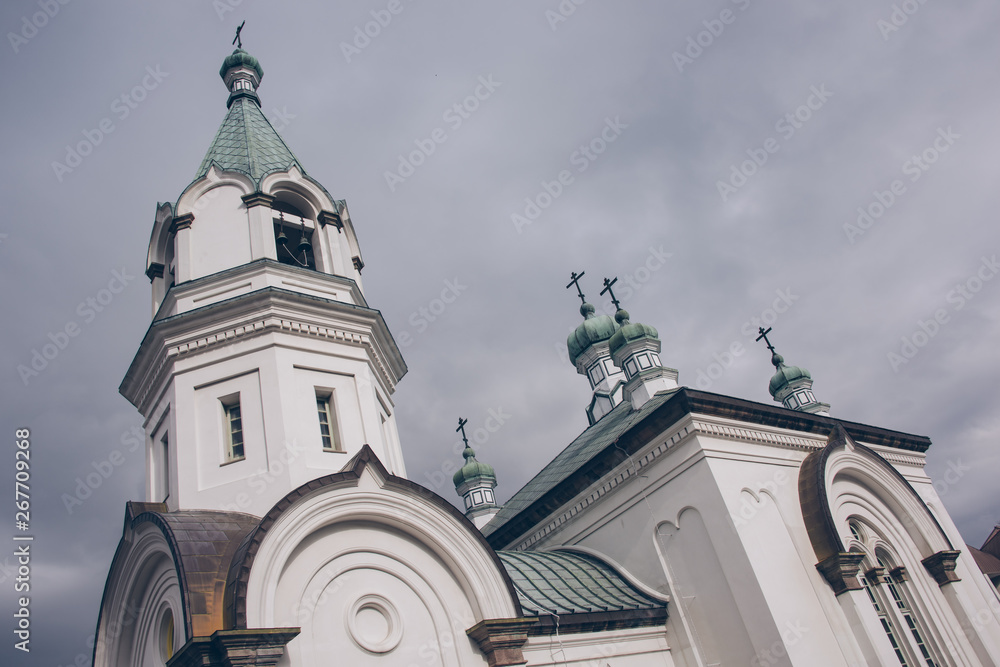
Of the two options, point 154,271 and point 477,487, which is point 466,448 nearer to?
point 477,487

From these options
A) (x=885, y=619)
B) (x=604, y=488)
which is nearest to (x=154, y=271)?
(x=604, y=488)

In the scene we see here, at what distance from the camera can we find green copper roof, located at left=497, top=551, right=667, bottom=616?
34.9 ft

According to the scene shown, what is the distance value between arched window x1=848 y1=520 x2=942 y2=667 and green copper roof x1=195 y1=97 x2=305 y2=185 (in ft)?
41.0

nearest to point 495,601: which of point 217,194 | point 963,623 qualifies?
point 217,194

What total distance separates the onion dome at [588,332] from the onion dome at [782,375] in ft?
17.5

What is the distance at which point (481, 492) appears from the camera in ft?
84.4

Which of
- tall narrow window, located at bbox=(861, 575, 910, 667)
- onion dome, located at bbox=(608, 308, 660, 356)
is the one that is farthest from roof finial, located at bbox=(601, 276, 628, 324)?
tall narrow window, located at bbox=(861, 575, 910, 667)

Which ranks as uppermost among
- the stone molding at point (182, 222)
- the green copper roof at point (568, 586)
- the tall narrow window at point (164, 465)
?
the stone molding at point (182, 222)

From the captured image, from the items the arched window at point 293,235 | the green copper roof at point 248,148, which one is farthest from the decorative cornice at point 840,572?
the green copper roof at point 248,148

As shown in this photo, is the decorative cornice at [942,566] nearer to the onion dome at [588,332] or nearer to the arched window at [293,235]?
the onion dome at [588,332]

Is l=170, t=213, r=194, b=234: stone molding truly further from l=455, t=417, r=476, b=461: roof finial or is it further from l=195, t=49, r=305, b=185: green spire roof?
l=455, t=417, r=476, b=461: roof finial

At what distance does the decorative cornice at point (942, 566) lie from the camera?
45.4ft

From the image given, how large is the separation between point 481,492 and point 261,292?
16928mm

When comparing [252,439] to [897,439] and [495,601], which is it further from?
[897,439]
